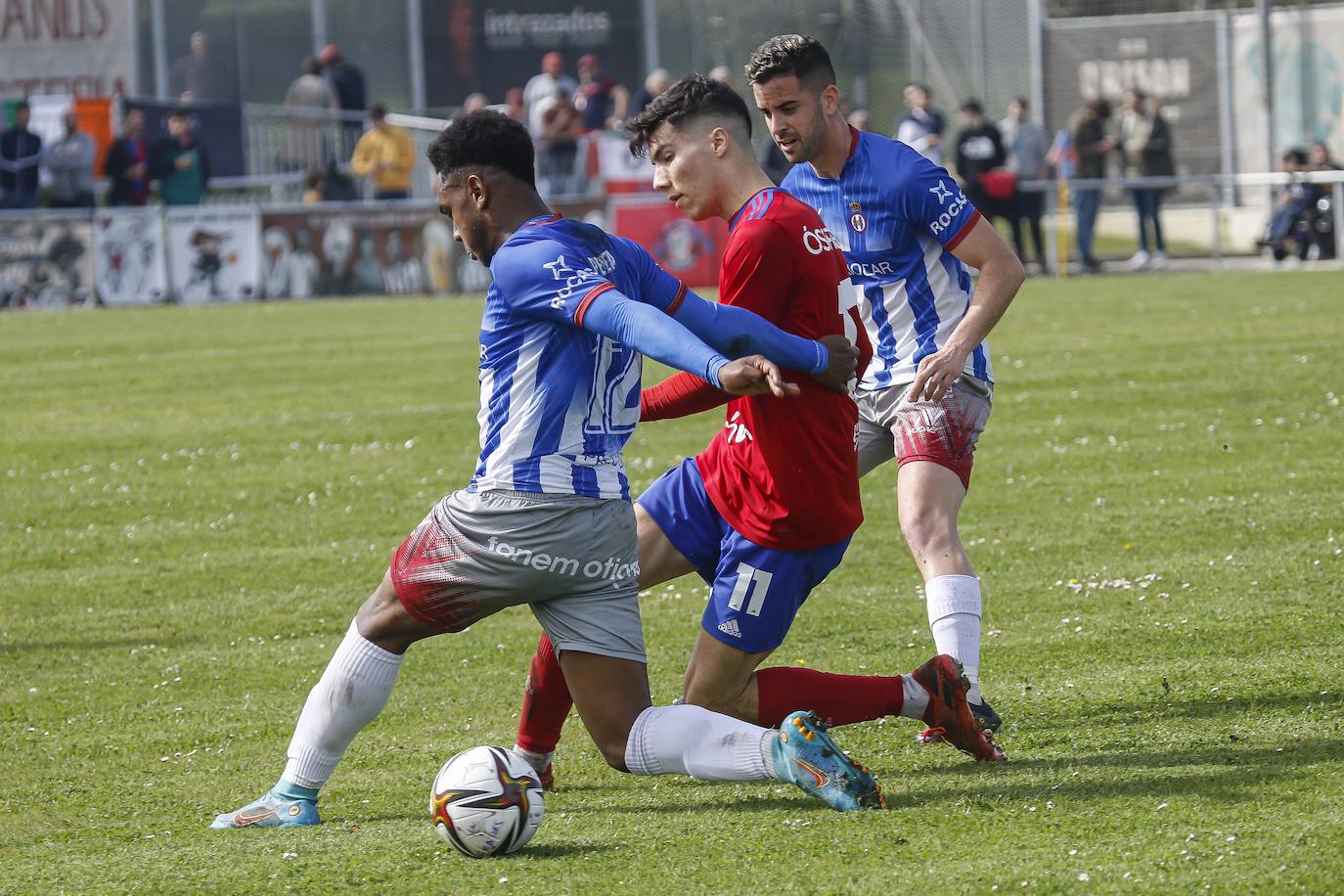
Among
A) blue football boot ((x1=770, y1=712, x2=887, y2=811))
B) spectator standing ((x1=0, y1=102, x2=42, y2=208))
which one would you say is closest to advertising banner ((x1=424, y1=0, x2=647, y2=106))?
spectator standing ((x1=0, y1=102, x2=42, y2=208))

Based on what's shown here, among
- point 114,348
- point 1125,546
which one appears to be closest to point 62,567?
point 1125,546

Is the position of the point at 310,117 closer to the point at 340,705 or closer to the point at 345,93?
the point at 345,93

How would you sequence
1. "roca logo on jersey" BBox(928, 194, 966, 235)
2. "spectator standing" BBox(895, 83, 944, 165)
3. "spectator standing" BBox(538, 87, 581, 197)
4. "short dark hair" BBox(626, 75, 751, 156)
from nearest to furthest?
"short dark hair" BBox(626, 75, 751, 156) < "roca logo on jersey" BBox(928, 194, 966, 235) < "spectator standing" BBox(895, 83, 944, 165) < "spectator standing" BBox(538, 87, 581, 197)

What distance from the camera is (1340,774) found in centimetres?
494

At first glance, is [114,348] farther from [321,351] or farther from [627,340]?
[627,340]

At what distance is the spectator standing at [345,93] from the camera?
27.3 meters

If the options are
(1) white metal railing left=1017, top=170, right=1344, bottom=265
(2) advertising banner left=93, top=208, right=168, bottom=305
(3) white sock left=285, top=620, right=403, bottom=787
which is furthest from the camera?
(2) advertising banner left=93, top=208, right=168, bottom=305

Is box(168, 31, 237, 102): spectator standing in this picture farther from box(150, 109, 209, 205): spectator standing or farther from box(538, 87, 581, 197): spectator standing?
box(538, 87, 581, 197): spectator standing

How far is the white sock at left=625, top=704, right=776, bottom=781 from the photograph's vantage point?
4.70 m

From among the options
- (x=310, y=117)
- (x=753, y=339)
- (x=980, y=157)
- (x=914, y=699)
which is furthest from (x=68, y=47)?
(x=753, y=339)

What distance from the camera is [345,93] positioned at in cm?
2744

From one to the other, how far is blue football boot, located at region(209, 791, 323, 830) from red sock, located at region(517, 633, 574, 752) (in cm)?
70

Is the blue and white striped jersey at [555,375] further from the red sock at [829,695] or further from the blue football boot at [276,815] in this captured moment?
the blue football boot at [276,815]

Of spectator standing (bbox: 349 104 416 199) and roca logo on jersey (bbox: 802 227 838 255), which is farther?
spectator standing (bbox: 349 104 416 199)
